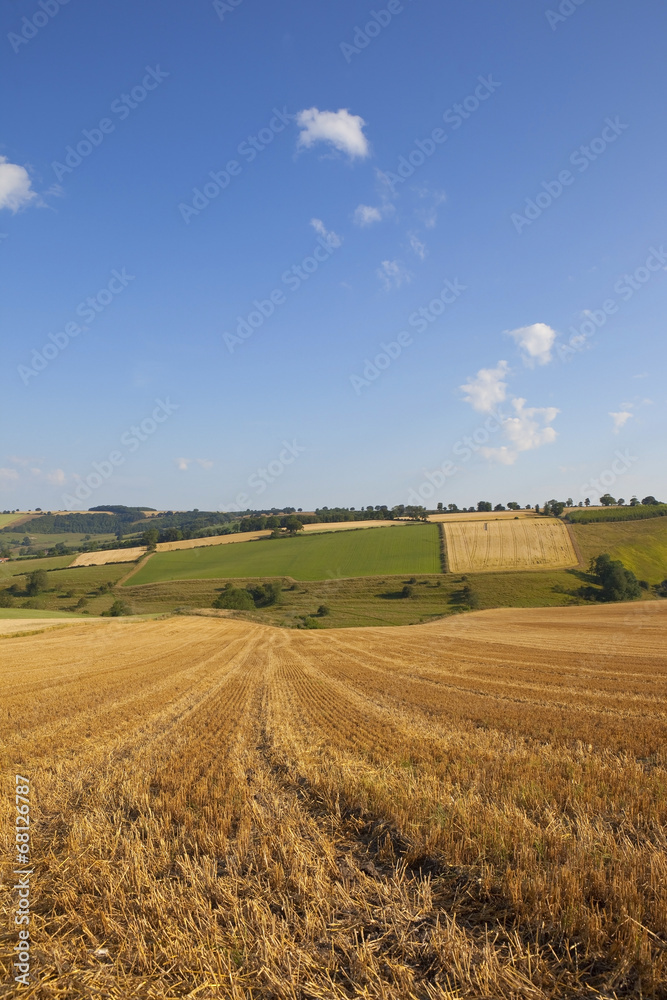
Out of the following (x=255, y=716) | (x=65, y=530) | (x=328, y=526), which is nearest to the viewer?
(x=255, y=716)

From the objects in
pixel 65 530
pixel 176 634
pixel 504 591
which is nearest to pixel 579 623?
pixel 504 591

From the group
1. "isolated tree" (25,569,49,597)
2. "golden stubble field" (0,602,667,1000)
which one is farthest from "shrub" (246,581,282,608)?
"golden stubble field" (0,602,667,1000)

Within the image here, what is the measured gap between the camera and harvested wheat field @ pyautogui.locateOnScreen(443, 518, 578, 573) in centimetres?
7988

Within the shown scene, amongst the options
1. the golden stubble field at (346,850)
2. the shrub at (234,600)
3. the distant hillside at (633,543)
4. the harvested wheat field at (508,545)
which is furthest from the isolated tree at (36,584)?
the distant hillside at (633,543)

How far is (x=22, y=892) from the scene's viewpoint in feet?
13.8

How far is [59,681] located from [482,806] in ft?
61.1

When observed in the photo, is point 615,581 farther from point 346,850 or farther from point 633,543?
point 346,850

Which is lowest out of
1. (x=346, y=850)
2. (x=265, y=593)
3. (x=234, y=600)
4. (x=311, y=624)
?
(x=311, y=624)

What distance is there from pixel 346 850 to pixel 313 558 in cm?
8805

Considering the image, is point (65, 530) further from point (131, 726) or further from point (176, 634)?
point (131, 726)

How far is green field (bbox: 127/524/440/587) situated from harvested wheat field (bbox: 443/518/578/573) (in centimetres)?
466

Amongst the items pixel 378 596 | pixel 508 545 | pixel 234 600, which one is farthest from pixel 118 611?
pixel 508 545

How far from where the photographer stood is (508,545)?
88000mm

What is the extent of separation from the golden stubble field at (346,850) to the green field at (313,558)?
71.2m
